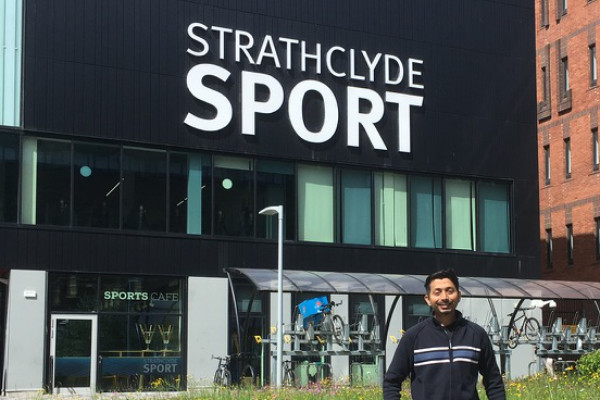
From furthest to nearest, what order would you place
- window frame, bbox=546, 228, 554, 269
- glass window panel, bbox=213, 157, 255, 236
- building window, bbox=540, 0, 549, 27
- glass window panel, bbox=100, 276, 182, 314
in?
building window, bbox=540, 0, 549, 27 < window frame, bbox=546, 228, 554, 269 < glass window panel, bbox=213, 157, 255, 236 < glass window panel, bbox=100, 276, 182, 314

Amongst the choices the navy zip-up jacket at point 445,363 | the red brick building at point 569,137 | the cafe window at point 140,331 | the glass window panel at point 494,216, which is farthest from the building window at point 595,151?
the navy zip-up jacket at point 445,363

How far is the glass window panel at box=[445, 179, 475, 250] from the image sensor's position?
36.4 meters

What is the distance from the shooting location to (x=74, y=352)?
29.3 meters

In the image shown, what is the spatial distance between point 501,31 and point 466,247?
7.61 meters

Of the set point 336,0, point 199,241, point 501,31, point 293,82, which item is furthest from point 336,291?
point 501,31

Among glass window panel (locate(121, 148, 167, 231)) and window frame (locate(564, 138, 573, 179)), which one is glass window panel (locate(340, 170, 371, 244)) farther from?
window frame (locate(564, 138, 573, 179))

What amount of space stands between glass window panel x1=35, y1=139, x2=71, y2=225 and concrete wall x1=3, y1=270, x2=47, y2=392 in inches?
60.7

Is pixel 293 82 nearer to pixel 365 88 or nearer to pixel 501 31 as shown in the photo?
pixel 365 88

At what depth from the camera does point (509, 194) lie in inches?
1489

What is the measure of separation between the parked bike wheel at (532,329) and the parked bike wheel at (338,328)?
555cm

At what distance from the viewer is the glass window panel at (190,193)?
103 feet

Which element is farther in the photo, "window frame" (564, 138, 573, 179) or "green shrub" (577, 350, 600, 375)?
"window frame" (564, 138, 573, 179)

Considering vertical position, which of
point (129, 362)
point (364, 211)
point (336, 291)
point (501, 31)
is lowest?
point (129, 362)

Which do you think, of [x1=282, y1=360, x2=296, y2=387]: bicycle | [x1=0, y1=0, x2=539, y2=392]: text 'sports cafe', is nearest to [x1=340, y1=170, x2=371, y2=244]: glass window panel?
[x1=0, y1=0, x2=539, y2=392]: text 'sports cafe'
